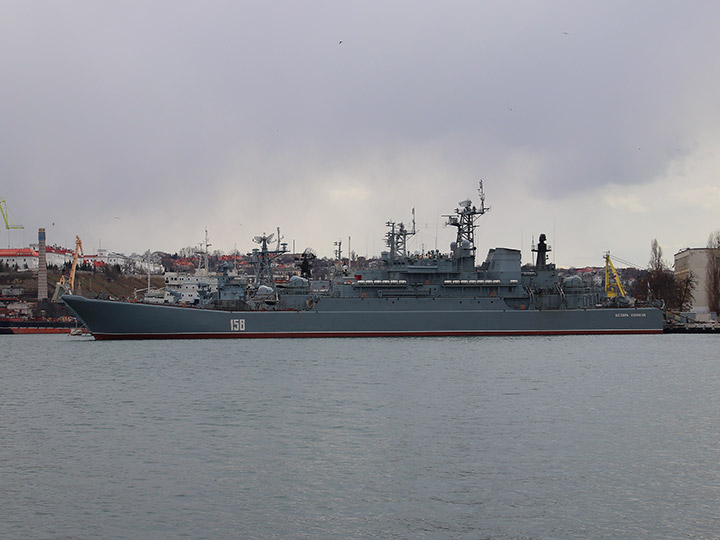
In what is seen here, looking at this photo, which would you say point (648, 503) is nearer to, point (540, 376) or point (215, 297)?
point (540, 376)

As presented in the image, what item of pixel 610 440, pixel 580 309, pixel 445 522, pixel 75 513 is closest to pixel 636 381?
pixel 610 440

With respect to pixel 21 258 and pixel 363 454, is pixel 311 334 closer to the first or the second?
pixel 363 454

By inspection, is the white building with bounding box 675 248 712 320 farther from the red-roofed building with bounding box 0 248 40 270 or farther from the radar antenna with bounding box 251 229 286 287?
the red-roofed building with bounding box 0 248 40 270

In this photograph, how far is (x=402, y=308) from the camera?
151 feet

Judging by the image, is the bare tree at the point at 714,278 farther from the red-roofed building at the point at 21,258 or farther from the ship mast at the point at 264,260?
the red-roofed building at the point at 21,258

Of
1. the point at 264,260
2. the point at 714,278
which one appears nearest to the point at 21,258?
the point at 264,260

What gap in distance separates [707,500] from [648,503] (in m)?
0.94

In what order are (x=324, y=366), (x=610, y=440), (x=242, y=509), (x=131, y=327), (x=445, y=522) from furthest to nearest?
1. (x=131, y=327)
2. (x=324, y=366)
3. (x=610, y=440)
4. (x=242, y=509)
5. (x=445, y=522)

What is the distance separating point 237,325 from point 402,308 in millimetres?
10810

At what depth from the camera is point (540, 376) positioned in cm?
2573

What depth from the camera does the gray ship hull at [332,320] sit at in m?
Answer: 44.7

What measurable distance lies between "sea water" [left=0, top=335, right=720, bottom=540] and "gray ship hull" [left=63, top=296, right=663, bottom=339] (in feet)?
55.1

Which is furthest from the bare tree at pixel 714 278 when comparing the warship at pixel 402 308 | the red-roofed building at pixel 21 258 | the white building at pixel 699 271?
the red-roofed building at pixel 21 258

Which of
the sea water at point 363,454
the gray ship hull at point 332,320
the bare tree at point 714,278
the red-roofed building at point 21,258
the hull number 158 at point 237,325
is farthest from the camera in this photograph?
the red-roofed building at point 21,258
